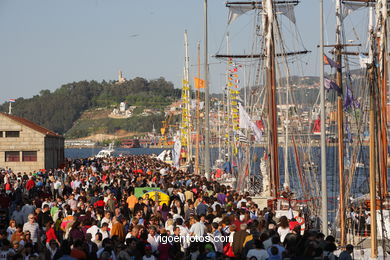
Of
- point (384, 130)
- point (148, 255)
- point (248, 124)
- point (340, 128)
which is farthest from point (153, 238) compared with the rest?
point (248, 124)

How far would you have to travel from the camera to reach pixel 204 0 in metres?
36.3

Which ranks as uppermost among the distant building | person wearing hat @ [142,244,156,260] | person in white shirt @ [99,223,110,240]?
the distant building

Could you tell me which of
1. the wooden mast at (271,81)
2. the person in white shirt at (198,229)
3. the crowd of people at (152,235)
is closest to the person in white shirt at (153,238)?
the crowd of people at (152,235)

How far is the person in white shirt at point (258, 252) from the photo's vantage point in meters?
12.9

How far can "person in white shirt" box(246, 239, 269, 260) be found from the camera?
12883mm

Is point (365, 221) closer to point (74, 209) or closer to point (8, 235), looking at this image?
point (74, 209)

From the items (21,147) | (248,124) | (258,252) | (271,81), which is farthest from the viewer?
(21,147)

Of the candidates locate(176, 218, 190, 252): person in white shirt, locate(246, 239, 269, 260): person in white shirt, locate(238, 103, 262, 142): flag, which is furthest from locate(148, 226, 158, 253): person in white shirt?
locate(238, 103, 262, 142): flag

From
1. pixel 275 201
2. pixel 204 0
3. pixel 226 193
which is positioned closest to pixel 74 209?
pixel 226 193

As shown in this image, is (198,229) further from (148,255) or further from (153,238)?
(148,255)

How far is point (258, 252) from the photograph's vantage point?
509 inches

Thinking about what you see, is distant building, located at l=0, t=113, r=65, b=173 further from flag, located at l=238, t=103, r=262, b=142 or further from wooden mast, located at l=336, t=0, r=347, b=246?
wooden mast, located at l=336, t=0, r=347, b=246

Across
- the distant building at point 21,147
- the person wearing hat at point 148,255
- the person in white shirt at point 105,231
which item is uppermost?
the distant building at point 21,147

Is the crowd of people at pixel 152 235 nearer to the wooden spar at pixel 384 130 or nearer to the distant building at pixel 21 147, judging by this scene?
the wooden spar at pixel 384 130
